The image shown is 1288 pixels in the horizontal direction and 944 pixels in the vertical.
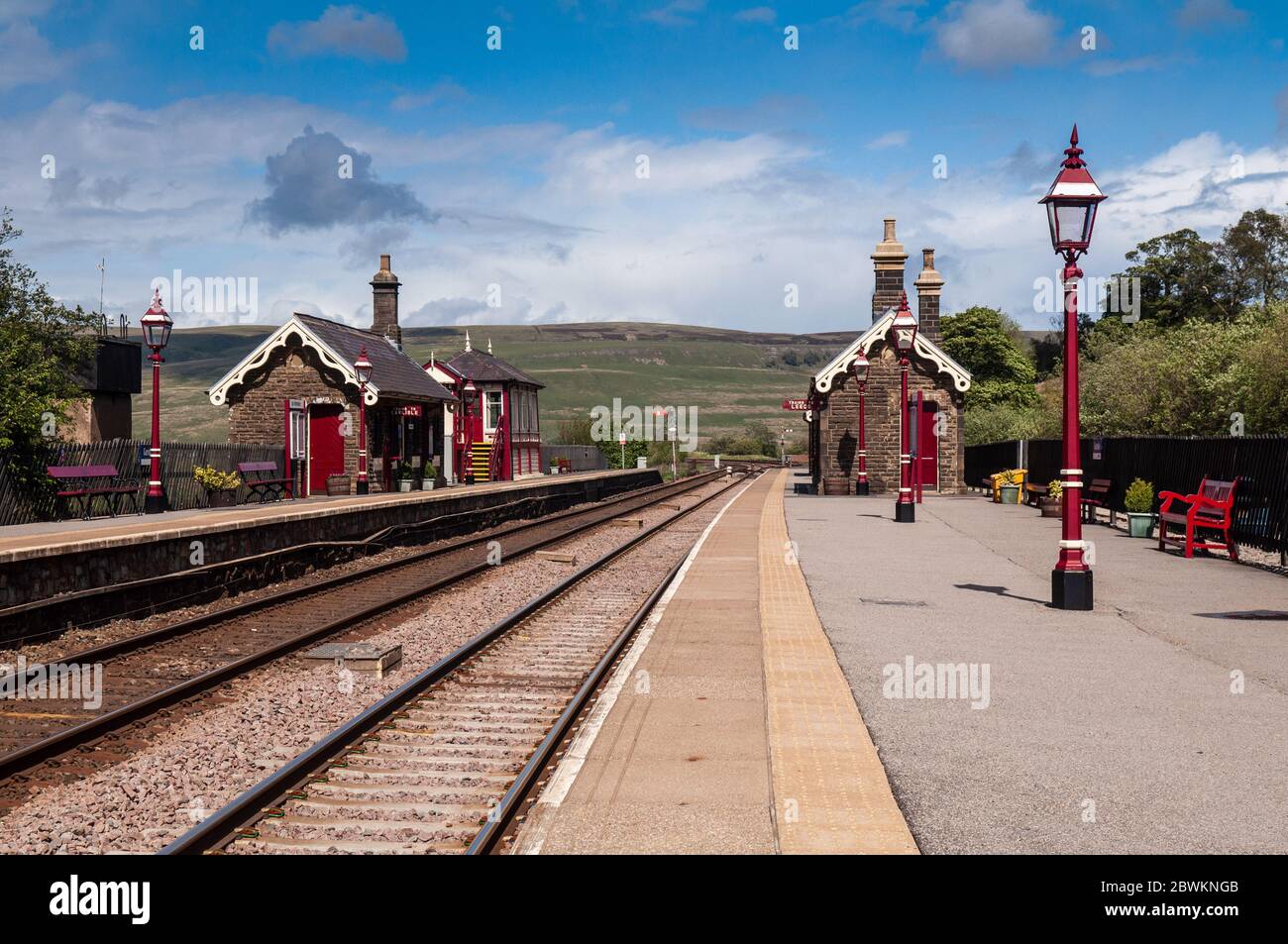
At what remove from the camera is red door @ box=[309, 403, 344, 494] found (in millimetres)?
35812

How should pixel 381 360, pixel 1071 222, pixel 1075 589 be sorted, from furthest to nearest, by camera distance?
pixel 381 360, pixel 1071 222, pixel 1075 589

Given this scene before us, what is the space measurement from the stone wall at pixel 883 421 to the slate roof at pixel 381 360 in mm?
13932

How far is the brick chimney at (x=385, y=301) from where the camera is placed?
149 feet

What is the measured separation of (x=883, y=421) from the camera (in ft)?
123

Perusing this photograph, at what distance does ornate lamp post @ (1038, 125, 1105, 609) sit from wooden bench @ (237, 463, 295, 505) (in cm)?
2292

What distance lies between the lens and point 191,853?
16.3ft

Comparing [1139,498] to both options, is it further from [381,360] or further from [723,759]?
[381,360]

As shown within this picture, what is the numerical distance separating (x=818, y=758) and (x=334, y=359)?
30.9 m

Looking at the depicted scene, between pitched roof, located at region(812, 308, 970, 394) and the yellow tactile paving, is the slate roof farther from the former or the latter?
the yellow tactile paving

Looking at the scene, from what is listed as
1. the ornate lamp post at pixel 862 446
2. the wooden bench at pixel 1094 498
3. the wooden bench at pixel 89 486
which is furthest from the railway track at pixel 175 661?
the ornate lamp post at pixel 862 446

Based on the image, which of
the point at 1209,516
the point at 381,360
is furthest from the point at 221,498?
the point at 1209,516

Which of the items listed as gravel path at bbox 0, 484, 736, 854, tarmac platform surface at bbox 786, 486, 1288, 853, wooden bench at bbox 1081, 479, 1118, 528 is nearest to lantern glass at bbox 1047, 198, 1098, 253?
tarmac platform surface at bbox 786, 486, 1288, 853

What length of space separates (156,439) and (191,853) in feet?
70.5
